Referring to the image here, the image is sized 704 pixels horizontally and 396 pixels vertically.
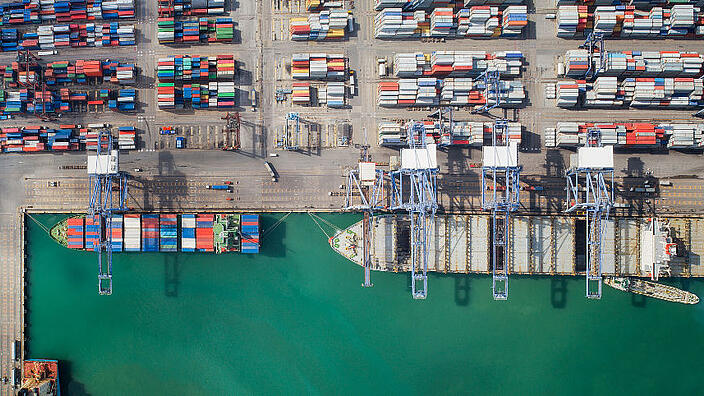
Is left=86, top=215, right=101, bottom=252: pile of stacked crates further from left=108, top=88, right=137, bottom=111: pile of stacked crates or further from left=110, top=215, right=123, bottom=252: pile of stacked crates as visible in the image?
left=108, top=88, right=137, bottom=111: pile of stacked crates

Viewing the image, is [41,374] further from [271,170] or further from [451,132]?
[451,132]

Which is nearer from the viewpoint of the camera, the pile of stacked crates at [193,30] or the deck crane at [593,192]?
the deck crane at [593,192]

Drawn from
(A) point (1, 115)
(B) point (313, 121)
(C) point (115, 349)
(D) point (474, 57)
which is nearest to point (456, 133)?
(D) point (474, 57)

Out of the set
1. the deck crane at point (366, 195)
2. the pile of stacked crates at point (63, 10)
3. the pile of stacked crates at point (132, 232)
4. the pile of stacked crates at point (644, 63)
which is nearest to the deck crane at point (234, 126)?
the deck crane at point (366, 195)

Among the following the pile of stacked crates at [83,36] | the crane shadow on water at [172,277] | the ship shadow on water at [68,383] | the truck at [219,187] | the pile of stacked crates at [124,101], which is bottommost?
the ship shadow on water at [68,383]

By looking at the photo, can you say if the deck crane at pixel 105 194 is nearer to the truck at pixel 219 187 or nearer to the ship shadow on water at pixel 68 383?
the truck at pixel 219 187

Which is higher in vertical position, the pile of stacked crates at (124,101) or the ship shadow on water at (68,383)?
the pile of stacked crates at (124,101)

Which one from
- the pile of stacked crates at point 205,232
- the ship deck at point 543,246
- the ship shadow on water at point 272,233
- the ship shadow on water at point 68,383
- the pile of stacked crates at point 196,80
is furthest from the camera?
the ship shadow on water at point 68,383
